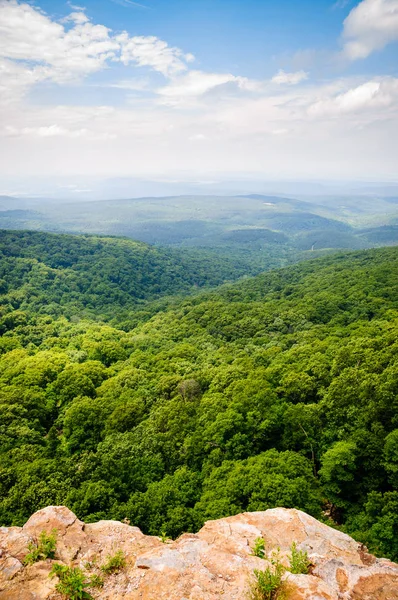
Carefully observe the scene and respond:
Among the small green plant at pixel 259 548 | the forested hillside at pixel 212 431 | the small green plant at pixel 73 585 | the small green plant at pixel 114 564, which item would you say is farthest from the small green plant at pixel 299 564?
the forested hillside at pixel 212 431

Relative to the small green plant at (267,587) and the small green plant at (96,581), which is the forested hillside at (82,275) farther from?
the small green plant at (267,587)

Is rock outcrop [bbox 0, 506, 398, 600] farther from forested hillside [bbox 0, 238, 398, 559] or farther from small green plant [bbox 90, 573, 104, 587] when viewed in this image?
forested hillside [bbox 0, 238, 398, 559]

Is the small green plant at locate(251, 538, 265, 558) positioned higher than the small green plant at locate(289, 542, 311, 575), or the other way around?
the small green plant at locate(289, 542, 311, 575)

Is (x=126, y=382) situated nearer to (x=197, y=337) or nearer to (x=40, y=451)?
(x=40, y=451)

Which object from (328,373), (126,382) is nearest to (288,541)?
(328,373)

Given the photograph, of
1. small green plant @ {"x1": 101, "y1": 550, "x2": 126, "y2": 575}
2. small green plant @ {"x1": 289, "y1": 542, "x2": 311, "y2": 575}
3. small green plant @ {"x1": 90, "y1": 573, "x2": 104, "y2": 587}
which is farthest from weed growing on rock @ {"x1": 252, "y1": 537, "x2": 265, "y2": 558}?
small green plant @ {"x1": 90, "y1": 573, "x2": 104, "y2": 587}
